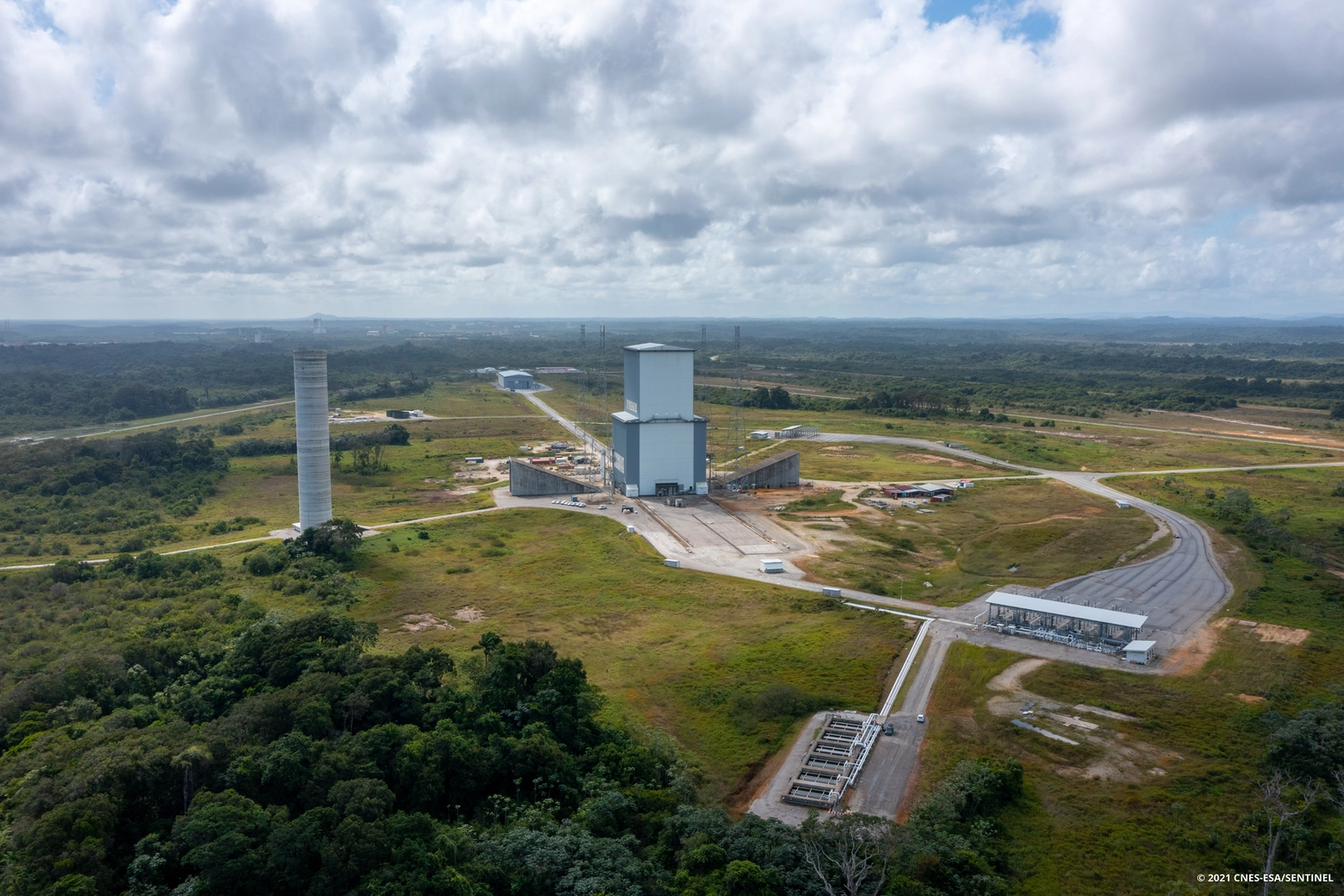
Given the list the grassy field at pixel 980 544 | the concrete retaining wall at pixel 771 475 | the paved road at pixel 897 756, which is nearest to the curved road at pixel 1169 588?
the grassy field at pixel 980 544

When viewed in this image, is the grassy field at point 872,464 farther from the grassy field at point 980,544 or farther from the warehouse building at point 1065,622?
the warehouse building at point 1065,622

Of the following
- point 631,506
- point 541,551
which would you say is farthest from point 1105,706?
point 631,506

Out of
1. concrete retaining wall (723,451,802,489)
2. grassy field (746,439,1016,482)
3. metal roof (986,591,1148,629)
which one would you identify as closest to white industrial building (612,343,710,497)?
concrete retaining wall (723,451,802,489)

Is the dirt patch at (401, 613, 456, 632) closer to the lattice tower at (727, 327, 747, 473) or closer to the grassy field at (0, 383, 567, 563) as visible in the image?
the grassy field at (0, 383, 567, 563)

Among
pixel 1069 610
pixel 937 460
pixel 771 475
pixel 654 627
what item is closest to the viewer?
pixel 1069 610

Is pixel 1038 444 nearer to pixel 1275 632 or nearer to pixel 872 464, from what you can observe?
pixel 872 464

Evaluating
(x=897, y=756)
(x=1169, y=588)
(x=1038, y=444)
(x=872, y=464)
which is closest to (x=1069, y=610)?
(x=1169, y=588)

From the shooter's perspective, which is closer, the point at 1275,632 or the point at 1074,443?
the point at 1275,632
